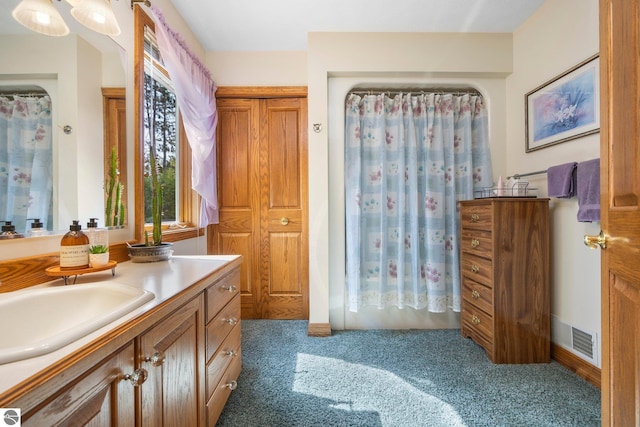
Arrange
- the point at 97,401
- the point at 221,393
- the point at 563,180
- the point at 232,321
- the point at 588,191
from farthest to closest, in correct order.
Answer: the point at 563,180
the point at 588,191
the point at 232,321
the point at 221,393
the point at 97,401

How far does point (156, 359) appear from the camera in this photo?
28.1 inches

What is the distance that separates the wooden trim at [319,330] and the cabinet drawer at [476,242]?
4.19 ft

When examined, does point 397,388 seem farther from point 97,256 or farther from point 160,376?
point 97,256

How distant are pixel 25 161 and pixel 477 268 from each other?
2.46 meters

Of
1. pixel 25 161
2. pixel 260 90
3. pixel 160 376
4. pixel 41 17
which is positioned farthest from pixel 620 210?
pixel 260 90

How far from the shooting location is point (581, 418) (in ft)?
4.28

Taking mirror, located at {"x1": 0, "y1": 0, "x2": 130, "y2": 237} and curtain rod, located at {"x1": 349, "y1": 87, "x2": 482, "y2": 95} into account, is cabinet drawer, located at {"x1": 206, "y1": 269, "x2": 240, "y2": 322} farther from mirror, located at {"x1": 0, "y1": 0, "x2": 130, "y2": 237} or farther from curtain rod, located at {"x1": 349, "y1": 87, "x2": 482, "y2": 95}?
curtain rod, located at {"x1": 349, "y1": 87, "x2": 482, "y2": 95}

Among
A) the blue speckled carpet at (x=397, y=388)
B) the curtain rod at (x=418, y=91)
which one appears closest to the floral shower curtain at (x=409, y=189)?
the curtain rod at (x=418, y=91)

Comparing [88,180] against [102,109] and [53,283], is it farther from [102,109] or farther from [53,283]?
[53,283]

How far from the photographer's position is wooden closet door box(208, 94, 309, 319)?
2486mm

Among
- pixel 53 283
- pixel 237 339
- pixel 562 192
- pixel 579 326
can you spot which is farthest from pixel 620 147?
pixel 53 283

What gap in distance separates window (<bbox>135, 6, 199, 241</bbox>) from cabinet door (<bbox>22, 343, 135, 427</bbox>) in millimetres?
1059

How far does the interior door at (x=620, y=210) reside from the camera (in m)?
0.67

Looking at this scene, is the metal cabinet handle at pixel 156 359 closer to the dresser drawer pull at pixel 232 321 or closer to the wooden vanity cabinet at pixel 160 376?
the wooden vanity cabinet at pixel 160 376
